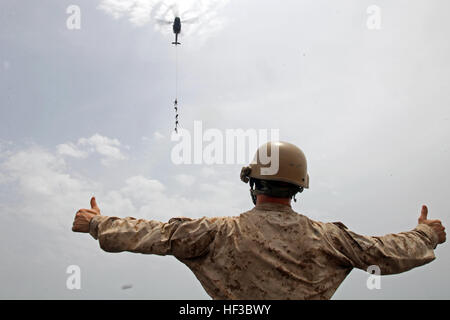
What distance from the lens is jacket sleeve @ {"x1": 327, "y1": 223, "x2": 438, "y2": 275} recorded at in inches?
269

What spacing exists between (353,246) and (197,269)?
256cm

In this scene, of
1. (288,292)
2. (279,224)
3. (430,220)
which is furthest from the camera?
(430,220)

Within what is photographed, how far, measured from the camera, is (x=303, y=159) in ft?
25.9

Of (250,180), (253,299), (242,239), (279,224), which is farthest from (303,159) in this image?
(253,299)

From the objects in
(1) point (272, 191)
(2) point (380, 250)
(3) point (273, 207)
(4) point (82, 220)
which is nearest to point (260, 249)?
(3) point (273, 207)

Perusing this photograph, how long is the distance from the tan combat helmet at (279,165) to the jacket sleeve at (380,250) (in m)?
1.10

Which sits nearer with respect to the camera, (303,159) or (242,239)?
(242,239)

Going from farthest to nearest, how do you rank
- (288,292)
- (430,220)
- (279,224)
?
(430,220) → (279,224) → (288,292)

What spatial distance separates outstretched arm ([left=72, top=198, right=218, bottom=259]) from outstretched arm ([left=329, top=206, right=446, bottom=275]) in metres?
2.11

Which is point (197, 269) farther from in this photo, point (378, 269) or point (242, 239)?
point (378, 269)

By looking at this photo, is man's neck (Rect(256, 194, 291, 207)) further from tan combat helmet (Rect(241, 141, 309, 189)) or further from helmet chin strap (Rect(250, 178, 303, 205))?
tan combat helmet (Rect(241, 141, 309, 189))

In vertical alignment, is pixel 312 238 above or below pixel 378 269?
above

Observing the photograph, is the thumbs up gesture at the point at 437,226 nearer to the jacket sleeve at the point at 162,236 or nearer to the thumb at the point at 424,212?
the thumb at the point at 424,212

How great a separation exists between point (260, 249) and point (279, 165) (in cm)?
173
